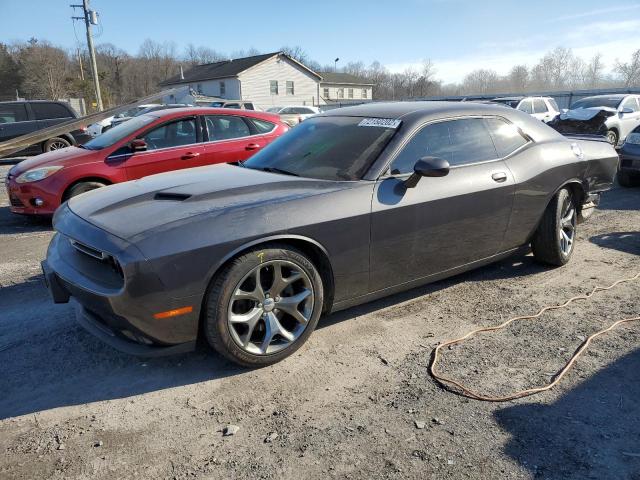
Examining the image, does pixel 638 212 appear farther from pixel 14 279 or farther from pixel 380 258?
pixel 14 279

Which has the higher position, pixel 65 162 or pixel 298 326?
pixel 65 162

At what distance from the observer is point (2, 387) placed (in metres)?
2.79

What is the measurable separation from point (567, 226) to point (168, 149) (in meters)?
5.01

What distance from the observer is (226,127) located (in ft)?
23.1

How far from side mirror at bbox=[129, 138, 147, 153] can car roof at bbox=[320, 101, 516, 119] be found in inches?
123

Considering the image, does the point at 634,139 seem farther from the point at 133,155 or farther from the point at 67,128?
the point at 67,128

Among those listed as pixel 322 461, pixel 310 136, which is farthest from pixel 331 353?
pixel 310 136

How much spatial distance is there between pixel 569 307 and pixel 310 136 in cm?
251

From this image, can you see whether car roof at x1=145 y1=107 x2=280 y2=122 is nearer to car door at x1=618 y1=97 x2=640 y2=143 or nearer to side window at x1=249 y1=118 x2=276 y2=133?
side window at x1=249 y1=118 x2=276 y2=133

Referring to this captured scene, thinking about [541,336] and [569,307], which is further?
[569,307]

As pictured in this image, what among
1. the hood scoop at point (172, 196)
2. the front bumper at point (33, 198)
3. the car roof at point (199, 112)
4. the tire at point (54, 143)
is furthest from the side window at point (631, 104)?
the tire at point (54, 143)

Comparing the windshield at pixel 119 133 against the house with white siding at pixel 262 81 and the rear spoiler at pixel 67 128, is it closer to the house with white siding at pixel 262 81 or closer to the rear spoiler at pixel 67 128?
the rear spoiler at pixel 67 128

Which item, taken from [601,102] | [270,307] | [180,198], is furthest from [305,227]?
[601,102]

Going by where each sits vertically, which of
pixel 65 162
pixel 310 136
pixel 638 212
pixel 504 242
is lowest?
pixel 638 212
